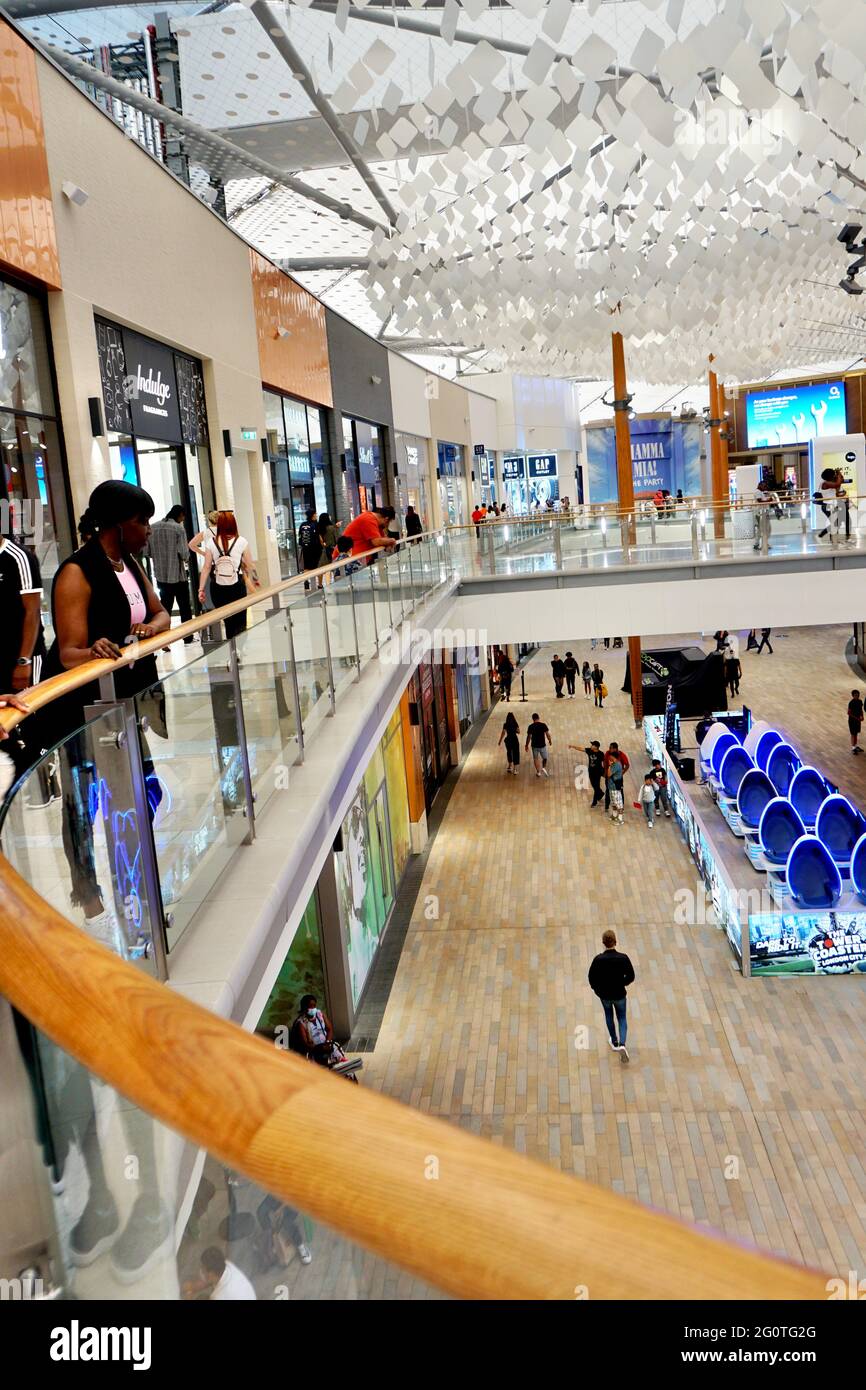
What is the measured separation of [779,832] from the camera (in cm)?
1385

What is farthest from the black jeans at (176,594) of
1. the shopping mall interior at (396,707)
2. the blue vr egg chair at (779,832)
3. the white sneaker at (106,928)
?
the blue vr egg chair at (779,832)

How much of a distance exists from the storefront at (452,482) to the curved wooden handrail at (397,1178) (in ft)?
105

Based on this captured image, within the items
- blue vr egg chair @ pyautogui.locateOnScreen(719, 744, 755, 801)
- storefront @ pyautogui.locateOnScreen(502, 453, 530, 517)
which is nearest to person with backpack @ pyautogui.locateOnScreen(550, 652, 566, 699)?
blue vr egg chair @ pyautogui.locateOnScreen(719, 744, 755, 801)

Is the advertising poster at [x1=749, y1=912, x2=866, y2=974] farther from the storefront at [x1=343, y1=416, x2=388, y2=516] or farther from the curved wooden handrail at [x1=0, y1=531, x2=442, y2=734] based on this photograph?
the storefront at [x1=343, y1=416, x2=388, y2=516]

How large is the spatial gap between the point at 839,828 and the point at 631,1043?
4.64 metres

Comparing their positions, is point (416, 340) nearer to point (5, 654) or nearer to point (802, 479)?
point (802, 479)

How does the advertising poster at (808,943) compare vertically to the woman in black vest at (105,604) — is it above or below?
below

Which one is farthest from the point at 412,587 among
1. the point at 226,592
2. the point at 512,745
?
the point at 512,745

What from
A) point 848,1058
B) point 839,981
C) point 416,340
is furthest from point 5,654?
point 416,340

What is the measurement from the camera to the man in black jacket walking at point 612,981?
10.5 meters

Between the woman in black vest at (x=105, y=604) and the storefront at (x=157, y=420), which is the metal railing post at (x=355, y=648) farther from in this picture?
the woman in black vest at (x=105, y=604)

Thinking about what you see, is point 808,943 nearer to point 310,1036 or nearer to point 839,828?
point 839,828

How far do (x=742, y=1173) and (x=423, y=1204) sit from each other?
920 centimetres

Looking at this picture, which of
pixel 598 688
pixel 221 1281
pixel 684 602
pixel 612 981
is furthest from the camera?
pixel 598 688
